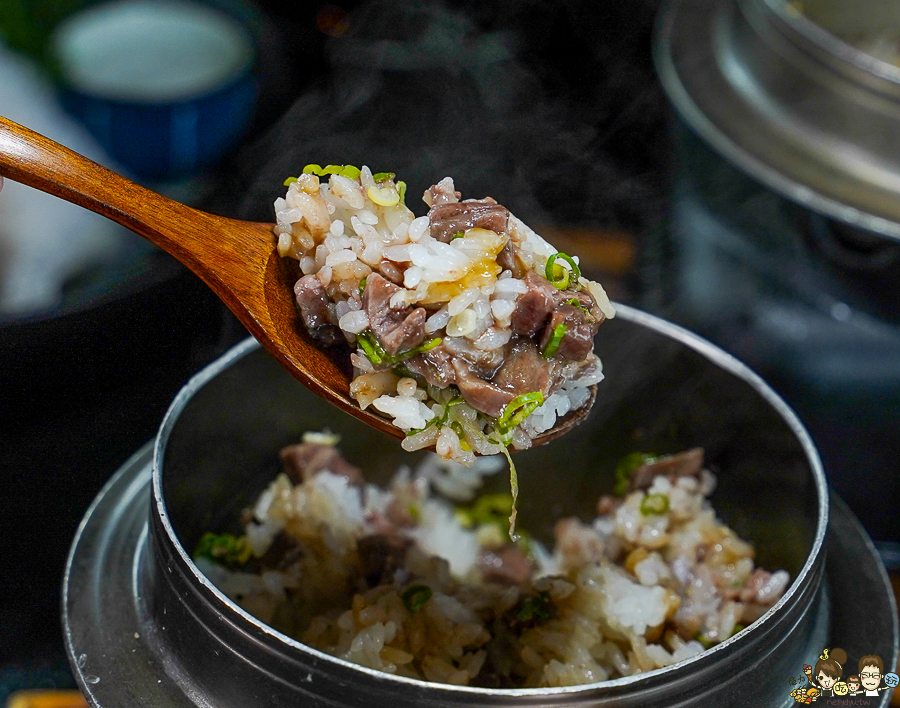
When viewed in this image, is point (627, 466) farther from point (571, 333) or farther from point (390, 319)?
point (390, 319)

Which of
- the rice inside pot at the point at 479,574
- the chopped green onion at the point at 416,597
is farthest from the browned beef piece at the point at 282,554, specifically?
the chopped green onion at the point at 416,597

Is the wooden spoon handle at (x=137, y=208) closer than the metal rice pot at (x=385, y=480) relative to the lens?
No

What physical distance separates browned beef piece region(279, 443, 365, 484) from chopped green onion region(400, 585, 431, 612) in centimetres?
44

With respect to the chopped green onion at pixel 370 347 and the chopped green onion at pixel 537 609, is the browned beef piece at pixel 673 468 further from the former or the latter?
the chopped green onion at pixel 370 347

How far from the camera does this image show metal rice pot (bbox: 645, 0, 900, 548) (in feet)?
9.33

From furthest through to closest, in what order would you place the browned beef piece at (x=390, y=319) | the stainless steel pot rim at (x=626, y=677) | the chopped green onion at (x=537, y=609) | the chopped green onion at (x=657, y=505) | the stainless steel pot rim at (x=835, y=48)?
the stainless steel pot rim at (x=835, y=48) < the chopped green onion at (x=657, y=505) < the chopped green onion at (x=537, y=609) < the browned beef piece at (x=390, y=319) < the stainless steel pot rim at (x=626, y=677)

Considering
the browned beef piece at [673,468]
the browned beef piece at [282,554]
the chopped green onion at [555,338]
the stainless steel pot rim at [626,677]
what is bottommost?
the browned beef piece at [282,554]

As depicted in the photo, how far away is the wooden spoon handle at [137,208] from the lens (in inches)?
62.9

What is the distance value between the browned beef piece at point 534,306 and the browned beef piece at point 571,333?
2cm

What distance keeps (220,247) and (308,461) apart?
0.68m

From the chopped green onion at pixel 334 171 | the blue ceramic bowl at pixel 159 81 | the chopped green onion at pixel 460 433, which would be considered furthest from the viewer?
the blue ceramic bowl at pixel 159 81

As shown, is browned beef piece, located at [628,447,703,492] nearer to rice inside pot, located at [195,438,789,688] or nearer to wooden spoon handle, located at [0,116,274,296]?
rice inside pot, located at [195,438,789,688]

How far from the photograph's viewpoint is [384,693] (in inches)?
54.1

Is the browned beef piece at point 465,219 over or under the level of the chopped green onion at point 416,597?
over
